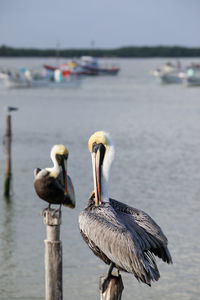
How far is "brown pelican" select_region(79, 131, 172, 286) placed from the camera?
5820mm

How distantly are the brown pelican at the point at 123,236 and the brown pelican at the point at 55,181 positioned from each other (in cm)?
75

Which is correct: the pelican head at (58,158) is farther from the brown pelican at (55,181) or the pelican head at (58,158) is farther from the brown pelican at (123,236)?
the brown pelican at (123,236)

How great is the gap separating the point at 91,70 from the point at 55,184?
81.1 meters

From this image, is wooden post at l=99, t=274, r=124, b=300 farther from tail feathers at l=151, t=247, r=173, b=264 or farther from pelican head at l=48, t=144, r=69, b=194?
pelican head at l=48, t=144, r=69, b=194

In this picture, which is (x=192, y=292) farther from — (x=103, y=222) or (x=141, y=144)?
(x=141, y=144)

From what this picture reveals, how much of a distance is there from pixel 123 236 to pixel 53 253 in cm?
74

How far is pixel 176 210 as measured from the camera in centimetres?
1473

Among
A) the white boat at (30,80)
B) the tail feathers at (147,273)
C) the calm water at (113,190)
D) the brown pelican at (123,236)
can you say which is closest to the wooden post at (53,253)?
the brown pelican at (123,236)

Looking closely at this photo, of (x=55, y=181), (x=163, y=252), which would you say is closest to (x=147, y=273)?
(x=163, y=252)

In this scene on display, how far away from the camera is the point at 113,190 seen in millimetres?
16766

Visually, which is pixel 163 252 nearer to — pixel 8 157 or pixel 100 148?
pixel 100 148

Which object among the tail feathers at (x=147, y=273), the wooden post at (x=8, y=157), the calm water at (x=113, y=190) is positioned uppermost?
the tail feathers at (x=147, y=273)

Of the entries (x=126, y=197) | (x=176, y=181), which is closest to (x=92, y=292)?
(x=126, y=197)

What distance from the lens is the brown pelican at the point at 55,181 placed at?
22.3 ft
